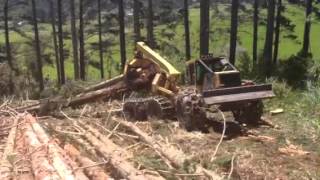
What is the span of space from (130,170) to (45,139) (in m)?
3.18

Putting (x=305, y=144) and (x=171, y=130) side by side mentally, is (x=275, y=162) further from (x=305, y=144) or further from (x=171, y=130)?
(x=171, y=130)

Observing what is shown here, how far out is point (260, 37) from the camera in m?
72.3

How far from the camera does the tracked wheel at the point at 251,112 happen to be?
557 inches

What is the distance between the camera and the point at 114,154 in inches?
391

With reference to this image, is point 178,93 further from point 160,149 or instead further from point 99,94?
point 160,149

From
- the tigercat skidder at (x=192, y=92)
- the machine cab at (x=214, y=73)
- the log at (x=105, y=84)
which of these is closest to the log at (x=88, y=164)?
the tigercat skidder at (x=192, y=92)

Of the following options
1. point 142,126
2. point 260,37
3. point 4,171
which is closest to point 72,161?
point 4,171

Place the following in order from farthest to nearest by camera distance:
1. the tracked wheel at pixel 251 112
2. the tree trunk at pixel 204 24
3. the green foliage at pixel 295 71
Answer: the tree trunk at pixel 204 24
the green foliage at pixel 295 71
the tracked wheel at pixel 251 112

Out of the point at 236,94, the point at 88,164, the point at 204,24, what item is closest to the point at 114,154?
the point at 88,164

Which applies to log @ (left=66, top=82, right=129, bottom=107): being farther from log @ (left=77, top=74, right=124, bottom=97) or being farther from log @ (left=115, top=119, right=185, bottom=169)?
log @ (left=115, top=119, right=185, bottom=169)

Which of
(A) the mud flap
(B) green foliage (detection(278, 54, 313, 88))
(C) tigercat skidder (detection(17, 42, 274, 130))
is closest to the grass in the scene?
(B) green foliage (detection(278, 54, 313, 88))

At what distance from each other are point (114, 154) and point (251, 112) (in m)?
5.16

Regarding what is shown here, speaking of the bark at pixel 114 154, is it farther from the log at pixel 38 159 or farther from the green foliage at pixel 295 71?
the green foliage at pixel 295 71

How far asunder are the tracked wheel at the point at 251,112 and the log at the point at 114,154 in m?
3.58
